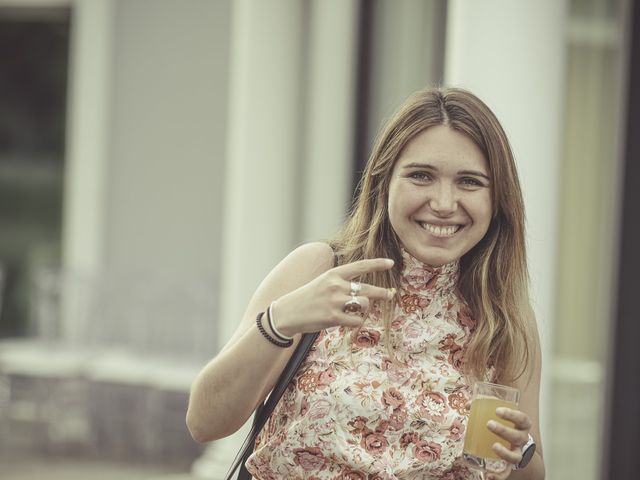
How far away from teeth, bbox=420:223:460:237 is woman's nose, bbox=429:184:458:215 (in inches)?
1.4

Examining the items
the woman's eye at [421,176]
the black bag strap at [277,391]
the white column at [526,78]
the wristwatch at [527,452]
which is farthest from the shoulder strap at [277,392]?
the white column at [526,78]

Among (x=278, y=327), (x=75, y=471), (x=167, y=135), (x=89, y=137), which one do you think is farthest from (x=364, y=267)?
(x=89, y=137)

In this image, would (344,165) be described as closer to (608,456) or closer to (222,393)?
(608,456)

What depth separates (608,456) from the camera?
12.0 ft

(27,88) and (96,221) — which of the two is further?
(27,88)

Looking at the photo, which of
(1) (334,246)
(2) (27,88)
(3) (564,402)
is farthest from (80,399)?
(1) (334,246)

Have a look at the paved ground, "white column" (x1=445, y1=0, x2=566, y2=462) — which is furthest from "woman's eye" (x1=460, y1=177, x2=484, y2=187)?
the paved ground

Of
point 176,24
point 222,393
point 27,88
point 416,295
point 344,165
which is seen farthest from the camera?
point 27,88

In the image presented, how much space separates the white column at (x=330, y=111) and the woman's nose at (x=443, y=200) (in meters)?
3.42

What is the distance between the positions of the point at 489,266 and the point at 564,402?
6.92 ft

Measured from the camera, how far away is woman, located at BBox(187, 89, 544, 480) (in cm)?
170

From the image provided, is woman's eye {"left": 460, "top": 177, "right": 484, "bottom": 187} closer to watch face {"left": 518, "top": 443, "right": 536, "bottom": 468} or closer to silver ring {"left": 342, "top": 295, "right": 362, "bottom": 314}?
silver ring {"left": 342, "top": 295, "right": 362, "bottom": 314}

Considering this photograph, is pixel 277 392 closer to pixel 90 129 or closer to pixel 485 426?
pixel 485 426

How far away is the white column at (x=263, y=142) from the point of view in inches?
194
